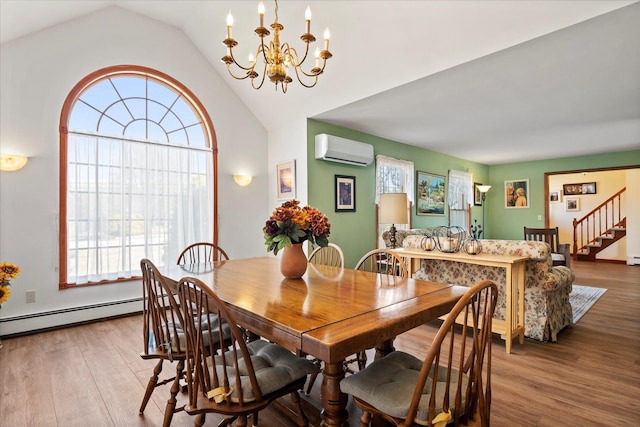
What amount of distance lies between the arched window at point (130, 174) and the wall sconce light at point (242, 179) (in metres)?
0.33

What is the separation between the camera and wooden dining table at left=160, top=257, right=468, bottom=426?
1113 millimetres

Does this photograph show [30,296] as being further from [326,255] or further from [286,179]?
[286,179]

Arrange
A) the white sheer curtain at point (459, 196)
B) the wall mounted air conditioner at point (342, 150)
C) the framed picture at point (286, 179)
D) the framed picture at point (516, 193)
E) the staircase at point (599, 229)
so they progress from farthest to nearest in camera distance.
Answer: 1. the staircase at point (599, 229)
2. the framed picture at point (516, 193)
3. the white sheer curtain at point (459, 196)
4. the framed picture at point (286, 179)
5. the wall mounted air conditioner at point (342, 150)

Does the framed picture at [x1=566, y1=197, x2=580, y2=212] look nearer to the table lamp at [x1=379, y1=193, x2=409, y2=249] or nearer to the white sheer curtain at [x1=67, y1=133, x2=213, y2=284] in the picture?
the table lamp at [x1=379, y1=193, x2=409, y2=249]

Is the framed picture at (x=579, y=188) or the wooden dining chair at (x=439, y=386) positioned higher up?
the framed picture at (x=579, y=188)

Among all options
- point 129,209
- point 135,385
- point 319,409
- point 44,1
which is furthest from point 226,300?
point 44,1

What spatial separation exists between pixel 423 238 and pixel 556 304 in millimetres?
1307

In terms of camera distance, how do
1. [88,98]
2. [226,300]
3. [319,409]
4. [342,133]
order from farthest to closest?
[342,133]
[88,98]
[319,409]
[226,300]

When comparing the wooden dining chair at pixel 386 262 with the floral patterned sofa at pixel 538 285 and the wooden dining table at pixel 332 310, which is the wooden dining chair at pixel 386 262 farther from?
the floral patterned sofa at pixel 538 285

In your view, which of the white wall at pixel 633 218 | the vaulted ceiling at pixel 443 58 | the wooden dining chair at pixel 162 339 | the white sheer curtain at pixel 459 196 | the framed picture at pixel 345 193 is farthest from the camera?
the white wall at pixel 633 218

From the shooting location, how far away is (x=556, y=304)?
3.03 metres

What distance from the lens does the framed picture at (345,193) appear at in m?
4.72

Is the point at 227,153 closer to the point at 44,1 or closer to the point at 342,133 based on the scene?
the point at 342,133

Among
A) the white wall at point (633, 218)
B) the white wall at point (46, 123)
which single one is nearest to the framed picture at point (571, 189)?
the white wall at point (633, 218)
